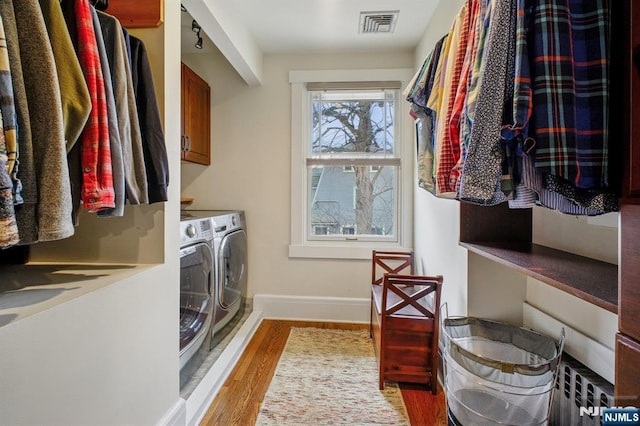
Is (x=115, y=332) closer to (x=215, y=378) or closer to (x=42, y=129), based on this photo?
(x=42, y=129)

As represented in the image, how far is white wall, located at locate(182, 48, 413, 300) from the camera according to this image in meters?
2.78

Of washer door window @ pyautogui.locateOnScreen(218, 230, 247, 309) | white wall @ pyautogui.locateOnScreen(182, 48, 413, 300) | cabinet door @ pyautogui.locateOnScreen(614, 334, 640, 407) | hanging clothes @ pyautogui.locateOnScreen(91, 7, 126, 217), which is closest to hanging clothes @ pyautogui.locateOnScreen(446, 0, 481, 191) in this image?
cabinet door @ pyautogui.locateOnScreen(614, 334, 640, 407)

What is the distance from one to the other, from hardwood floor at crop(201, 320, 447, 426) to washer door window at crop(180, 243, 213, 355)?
0.32 metres

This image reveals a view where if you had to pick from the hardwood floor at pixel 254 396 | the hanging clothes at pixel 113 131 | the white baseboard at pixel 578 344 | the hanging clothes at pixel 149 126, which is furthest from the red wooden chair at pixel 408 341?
the hanging clothes at pixel 113 131

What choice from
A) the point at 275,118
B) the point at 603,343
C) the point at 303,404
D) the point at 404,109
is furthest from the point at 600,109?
the point at 275,118

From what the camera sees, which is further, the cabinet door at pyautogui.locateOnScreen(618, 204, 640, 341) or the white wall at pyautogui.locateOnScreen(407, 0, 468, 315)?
the white wall at pyautogui.locateOnScreen(407, 0, 468, 315)

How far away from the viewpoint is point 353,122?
111 inches

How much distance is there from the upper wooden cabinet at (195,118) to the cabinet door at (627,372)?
248 centimetres

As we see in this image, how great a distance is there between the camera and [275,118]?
2.79m

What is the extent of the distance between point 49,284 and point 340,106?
2.41m

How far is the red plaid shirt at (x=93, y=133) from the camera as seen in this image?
33.5 inches

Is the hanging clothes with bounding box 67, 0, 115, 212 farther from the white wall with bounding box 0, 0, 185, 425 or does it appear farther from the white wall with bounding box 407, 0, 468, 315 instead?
the white wall with bounding box 407, 0, 468, 315

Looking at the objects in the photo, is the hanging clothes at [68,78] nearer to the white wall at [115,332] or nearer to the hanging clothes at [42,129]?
the hanging clothes at [42,129]

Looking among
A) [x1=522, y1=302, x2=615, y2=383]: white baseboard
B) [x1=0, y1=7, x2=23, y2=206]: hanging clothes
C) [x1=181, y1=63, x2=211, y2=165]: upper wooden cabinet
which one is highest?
[x1=181, y1=63, x2=211, y2=165]: upper wooden cabinet
